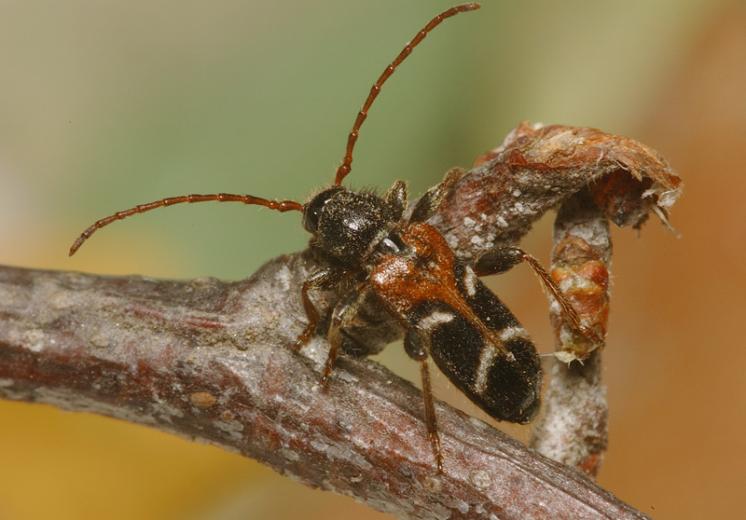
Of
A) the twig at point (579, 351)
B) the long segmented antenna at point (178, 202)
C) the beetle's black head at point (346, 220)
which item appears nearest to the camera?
the twig at point (579, 351)

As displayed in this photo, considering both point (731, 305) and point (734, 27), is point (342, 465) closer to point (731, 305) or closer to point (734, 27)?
point (731, 305)

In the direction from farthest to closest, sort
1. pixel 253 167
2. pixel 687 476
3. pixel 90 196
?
1. pixel 90 196
2. pixel 253 167
3. pixel 687 476

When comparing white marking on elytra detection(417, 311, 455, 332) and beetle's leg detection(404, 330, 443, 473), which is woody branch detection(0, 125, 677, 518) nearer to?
beetle's leg detection(404, 330, 443, 473)

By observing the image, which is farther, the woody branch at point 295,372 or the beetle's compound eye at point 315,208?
the beetle's compound eye at point 315,208

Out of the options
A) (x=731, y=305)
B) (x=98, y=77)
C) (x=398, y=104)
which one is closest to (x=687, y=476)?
(x=731, y=305)

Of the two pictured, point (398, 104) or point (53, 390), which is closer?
point (53, 390)

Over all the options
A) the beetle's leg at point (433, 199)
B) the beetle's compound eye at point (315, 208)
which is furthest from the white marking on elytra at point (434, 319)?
the beetle's compound eye at point (315, 208)

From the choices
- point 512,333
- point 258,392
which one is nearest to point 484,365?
point 512,333

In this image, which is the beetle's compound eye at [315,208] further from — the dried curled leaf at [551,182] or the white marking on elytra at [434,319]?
the dried curled leaf at [551,182]
